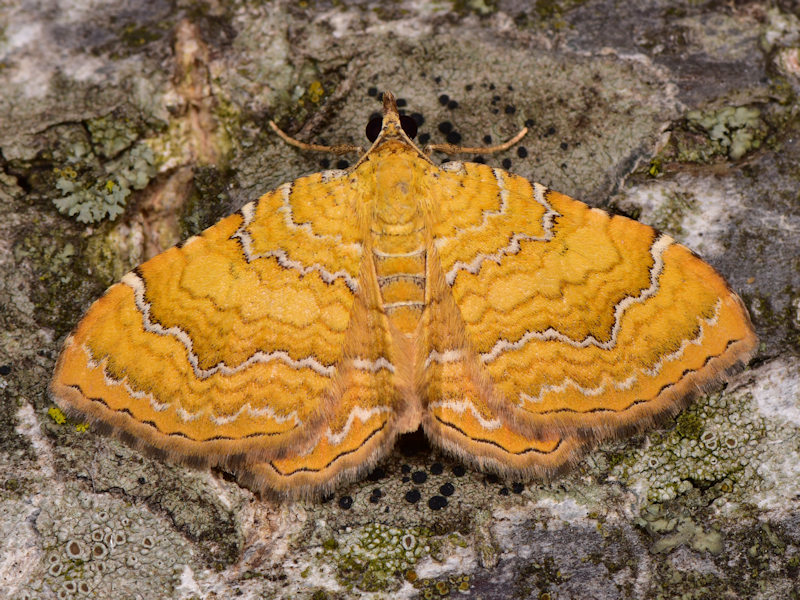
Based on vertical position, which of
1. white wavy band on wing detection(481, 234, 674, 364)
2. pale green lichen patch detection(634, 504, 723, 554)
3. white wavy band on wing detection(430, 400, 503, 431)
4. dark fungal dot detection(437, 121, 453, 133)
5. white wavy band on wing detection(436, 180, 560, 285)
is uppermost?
dark fungal dot detection(437, 121, 453, 133)

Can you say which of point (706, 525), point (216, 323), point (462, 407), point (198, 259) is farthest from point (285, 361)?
point (706, 525)

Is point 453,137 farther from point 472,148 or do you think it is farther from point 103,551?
point 103,551

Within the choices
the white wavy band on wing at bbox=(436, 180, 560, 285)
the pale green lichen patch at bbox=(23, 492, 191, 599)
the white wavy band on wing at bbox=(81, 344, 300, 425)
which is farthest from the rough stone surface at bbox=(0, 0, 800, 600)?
the white wavy band on wing at bbox=(436, 180, 560, 285)

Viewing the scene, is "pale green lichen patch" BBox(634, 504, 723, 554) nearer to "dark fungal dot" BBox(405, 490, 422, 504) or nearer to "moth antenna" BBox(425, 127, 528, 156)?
"dark fungal dot" BBox(405, 490, 422, 504)

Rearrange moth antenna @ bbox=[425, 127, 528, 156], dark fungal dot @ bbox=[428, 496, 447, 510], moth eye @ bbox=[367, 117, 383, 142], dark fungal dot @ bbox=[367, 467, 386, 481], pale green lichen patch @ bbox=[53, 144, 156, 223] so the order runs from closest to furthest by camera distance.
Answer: dark fungal dot @ bbox=[428, 496, 447, 510]
dark fungal dot @ bbox=[367, 467, 386, 481]
moth eye @ bbox=[367, 117, 383, 142]
moth antenna @ bbox=[425, 127, 528, 156]
pale green lichen patch @ bbox=[53, 144, 156, 223]

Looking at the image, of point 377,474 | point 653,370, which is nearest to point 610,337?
point 653,370

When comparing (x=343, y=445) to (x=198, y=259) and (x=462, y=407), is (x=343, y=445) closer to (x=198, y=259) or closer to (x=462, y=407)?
(x=462, y=407)

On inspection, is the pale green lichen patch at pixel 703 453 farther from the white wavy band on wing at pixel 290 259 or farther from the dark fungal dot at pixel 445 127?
the dark fungal dot at pixel 445 127
